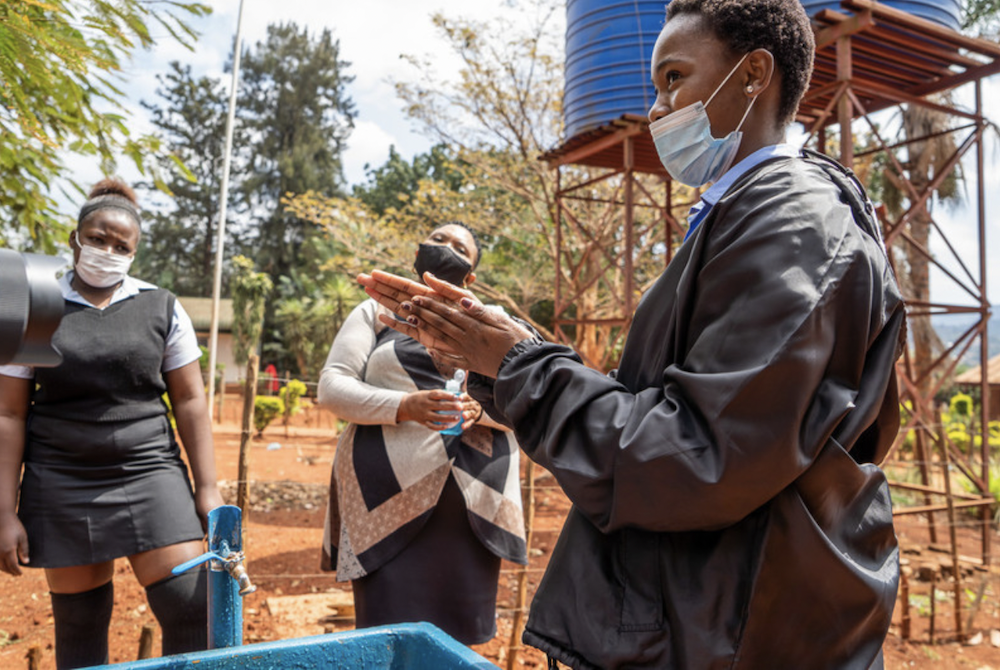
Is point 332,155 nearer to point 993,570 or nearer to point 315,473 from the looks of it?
point 315,473

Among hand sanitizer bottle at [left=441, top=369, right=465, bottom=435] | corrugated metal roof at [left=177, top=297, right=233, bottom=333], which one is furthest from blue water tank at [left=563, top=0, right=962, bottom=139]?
corrugated metal roof at [left=177, top=297, right=233, bottom=333]

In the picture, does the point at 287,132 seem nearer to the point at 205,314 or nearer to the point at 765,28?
the point at 205,314

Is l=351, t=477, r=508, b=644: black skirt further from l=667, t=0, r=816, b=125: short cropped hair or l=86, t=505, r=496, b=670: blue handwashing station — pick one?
l=667, t=0, r=816, b=125: short cropped hair

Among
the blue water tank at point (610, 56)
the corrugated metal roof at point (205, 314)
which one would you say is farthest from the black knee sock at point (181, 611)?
the corrugated metal roof at point (205, 314)

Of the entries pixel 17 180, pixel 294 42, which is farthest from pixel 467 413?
pixel 294 42

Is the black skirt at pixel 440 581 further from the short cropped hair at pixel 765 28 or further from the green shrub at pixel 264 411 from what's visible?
the green shrub at pixel 264 411

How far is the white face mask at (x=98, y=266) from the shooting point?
2.39 metres

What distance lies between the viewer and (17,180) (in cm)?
324

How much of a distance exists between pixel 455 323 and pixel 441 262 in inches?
51.0

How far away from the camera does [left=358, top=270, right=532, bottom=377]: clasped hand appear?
1.17 m

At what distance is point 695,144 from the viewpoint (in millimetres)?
1288

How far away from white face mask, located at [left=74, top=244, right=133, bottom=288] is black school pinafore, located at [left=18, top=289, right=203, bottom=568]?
4.0 inches

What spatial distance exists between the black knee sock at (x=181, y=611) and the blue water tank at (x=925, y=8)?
18.0 ft

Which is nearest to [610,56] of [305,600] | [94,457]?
[305,600]
